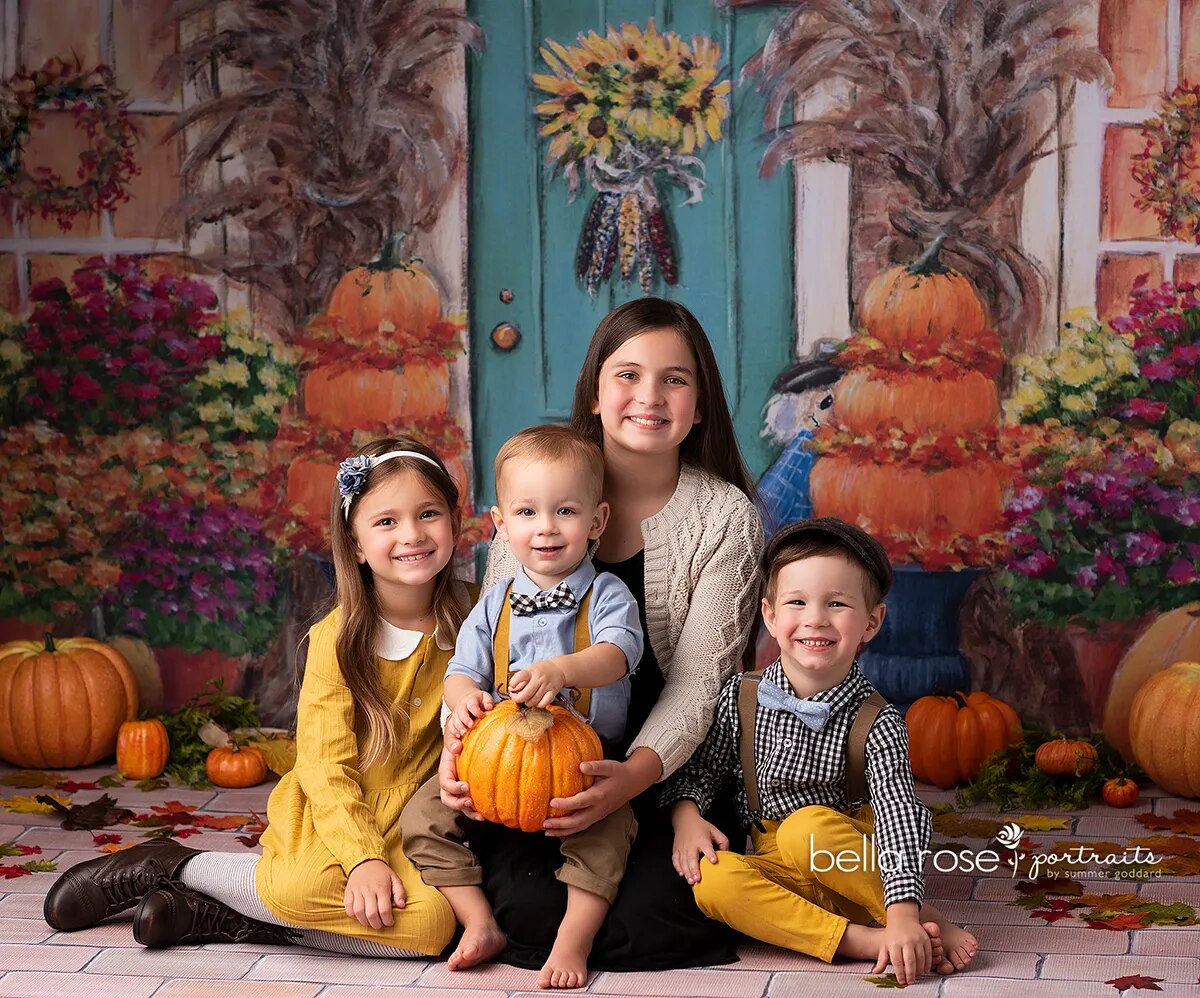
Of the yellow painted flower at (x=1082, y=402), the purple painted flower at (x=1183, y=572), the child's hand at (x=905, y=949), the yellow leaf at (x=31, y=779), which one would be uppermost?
the yellow painted flower at (x=1082, y=402)

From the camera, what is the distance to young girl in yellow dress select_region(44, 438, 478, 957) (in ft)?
10.2

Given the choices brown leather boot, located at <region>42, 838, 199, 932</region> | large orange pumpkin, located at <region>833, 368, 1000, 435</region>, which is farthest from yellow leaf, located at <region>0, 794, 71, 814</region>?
large orange pumpkin, located at <region>833, 368, 1000, 435</region>

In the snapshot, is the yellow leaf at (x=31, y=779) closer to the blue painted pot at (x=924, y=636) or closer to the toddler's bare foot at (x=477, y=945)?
the toddler's bare foot at (x=477, y=945)

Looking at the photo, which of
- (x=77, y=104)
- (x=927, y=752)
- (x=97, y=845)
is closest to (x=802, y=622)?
(x=927, y=752)

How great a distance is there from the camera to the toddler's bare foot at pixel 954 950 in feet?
9.86

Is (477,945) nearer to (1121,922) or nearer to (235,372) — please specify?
(1121,922)

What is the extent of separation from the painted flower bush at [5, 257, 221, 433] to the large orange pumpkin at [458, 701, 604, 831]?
2.49 m

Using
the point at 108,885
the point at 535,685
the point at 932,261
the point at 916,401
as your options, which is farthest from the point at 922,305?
the point at 108,885

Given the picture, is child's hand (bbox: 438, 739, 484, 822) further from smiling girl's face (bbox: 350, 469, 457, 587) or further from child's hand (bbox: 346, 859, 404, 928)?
smiling girl's face (bbox: 350, 469, 457, 587)

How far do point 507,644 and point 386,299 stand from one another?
210 cm

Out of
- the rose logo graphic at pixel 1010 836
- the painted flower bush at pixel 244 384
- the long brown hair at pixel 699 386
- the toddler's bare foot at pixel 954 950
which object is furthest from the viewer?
the painted flower bush at pixel 244 384

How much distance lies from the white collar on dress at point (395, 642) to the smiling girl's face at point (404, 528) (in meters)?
0.12

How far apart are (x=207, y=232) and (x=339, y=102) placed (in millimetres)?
601

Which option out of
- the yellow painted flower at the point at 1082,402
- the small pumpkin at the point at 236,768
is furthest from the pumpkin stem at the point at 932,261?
the small pumpkin at the point at 236,768
